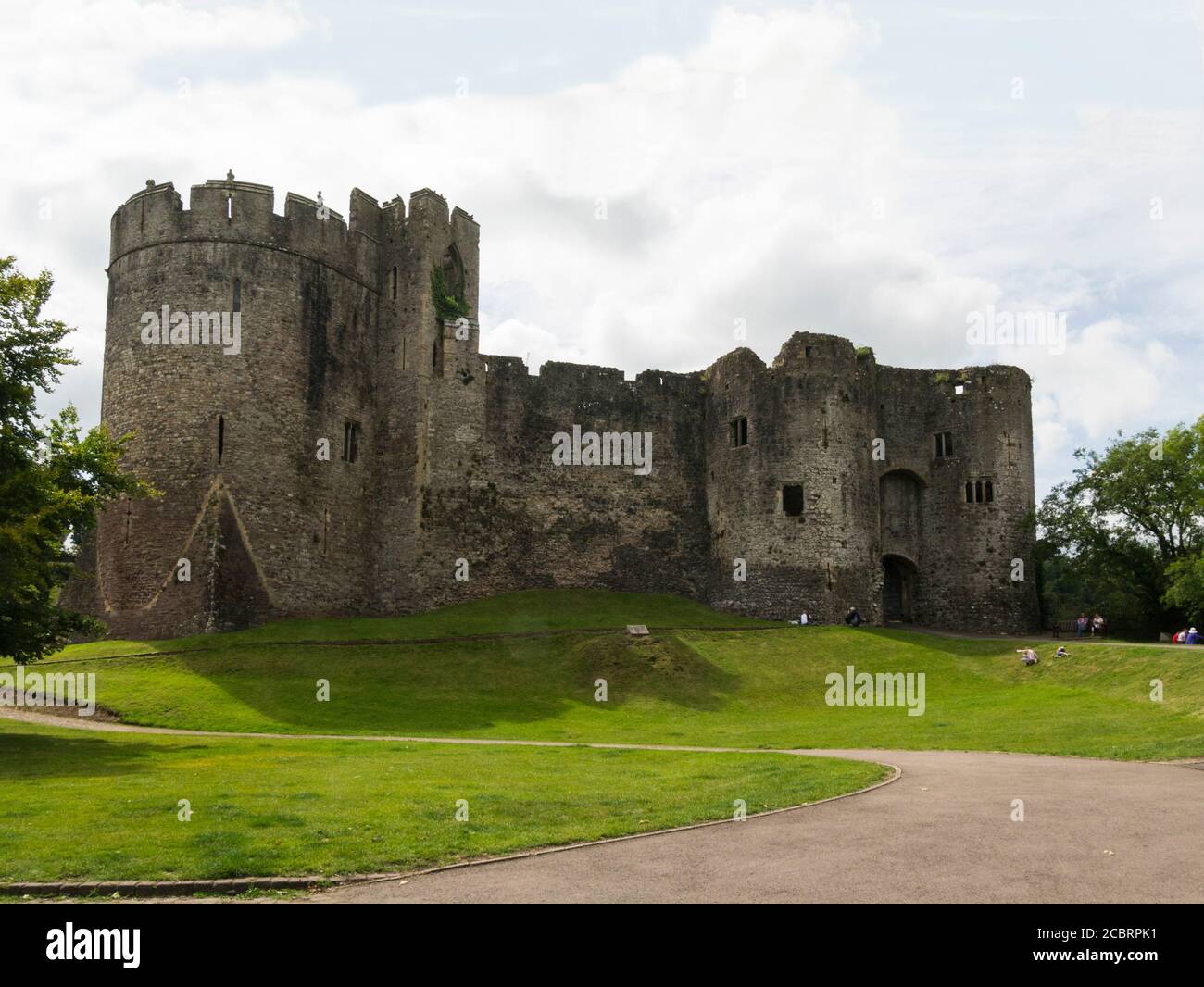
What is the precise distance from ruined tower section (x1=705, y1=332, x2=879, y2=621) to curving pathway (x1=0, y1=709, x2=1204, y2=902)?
2934 centimetres

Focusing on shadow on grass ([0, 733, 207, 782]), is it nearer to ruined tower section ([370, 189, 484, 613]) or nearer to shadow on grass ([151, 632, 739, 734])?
shadow on grass ([151, 632, 739, 734])

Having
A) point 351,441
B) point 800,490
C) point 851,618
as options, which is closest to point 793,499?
point 800,490

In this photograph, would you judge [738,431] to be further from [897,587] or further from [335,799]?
[335,799]

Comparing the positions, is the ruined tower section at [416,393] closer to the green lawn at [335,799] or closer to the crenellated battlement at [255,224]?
the crenellated battlement at [255,224]

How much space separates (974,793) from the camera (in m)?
16.2

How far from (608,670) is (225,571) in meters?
14.3

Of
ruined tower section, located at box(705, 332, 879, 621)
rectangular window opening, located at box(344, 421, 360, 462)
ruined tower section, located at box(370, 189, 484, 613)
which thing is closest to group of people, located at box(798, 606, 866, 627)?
ruined tower section, located at box(705, 332, 879, 621)

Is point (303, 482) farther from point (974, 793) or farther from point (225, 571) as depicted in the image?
point (974, 793)

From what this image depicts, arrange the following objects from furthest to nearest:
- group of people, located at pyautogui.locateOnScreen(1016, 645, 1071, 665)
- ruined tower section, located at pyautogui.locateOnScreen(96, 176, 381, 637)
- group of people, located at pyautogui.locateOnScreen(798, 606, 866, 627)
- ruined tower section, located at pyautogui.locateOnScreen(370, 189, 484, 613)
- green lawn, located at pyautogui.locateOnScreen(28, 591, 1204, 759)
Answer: group of people, located at pyautogui.locateOnScreen(798, 606, 866, 627) < ruined tower section, located at pyautogui.locateOnScreen(370, 189, 484, 613) < ruined tower section, located at pyautogui.locateOnScreen(96, 176, 381, 637) < group of people, located at pyautogui.locateOnScreen(1016, 645, 1071, 665) < green lawn, located at pyautogui.locateOnScreen(28, 591, 1204, 759)

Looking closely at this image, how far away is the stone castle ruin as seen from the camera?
39125mm

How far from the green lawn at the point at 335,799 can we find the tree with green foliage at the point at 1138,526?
30272 mm

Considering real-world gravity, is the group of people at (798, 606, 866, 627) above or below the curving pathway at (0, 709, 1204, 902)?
above

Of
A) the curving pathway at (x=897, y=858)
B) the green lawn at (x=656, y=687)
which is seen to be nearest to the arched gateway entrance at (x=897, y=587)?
the green lawn at (x=656, y=687)

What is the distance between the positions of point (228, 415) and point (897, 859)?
33414 mm
